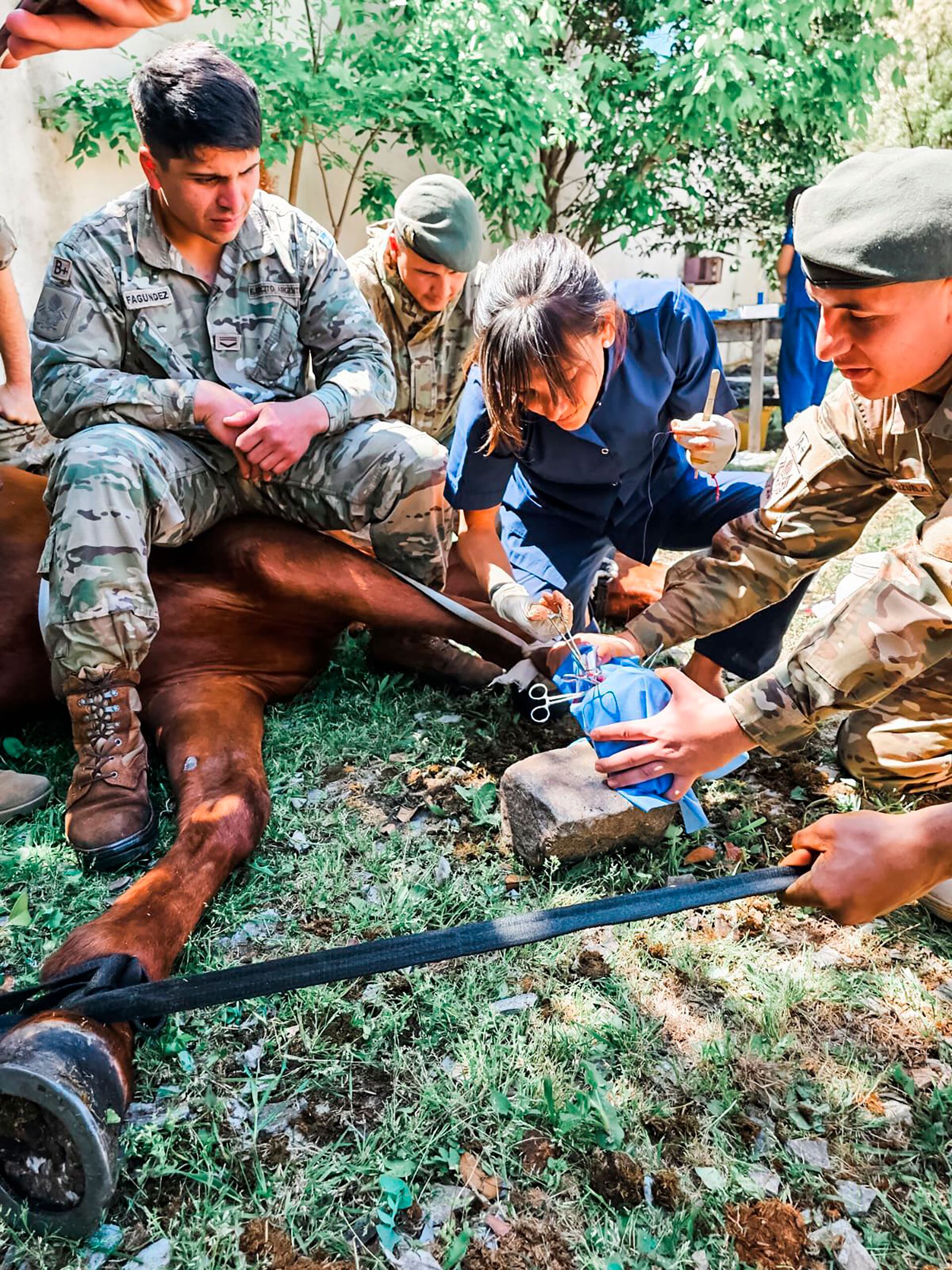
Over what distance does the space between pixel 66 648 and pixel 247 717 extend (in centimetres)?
47

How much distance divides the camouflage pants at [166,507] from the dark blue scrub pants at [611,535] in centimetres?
26

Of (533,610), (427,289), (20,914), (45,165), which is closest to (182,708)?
(20,914)

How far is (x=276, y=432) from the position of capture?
2.44m

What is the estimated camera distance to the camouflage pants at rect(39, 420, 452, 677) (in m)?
2.07

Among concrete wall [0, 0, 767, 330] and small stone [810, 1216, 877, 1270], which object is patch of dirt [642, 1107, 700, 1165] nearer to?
small stone [810, 1216, 877, 1270]

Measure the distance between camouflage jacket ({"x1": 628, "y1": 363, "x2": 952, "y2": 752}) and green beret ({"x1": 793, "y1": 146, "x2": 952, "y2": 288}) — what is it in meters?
0.29

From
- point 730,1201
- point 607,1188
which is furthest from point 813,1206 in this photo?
point 607,1188

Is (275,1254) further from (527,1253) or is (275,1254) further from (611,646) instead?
(611,646)

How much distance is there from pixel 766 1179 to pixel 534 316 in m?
1.67

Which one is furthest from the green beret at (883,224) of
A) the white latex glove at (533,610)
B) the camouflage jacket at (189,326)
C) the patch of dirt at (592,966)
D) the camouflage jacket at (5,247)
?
the camouflage jacket at (5,247)

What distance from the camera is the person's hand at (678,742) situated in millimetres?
1724

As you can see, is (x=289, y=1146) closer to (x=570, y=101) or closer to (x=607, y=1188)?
(x=607, y=1188)

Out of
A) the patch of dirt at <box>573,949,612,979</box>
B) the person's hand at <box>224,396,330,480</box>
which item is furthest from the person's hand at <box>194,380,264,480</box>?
the patch of dirt at <box>573,949,612,979</box>

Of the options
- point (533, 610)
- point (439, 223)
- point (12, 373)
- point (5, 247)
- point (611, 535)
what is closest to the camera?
point (533, 610)
